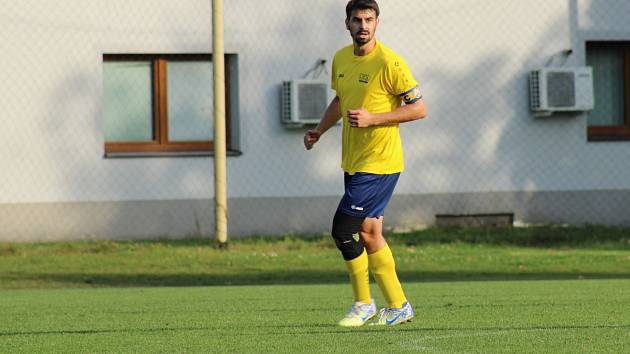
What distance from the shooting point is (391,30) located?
2055 centimetres

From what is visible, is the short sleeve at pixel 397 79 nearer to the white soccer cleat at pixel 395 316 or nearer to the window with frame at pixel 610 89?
the white soccer cleat at pixel 395 316

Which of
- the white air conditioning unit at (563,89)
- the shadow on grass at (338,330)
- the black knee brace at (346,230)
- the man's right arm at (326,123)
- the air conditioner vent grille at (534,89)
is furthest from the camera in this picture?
the air conditioner vent grille at (534,89)

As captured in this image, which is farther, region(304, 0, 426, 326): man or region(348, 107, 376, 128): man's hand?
region(304, 0, 426, 326): man

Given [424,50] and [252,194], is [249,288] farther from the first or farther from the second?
[424,50]

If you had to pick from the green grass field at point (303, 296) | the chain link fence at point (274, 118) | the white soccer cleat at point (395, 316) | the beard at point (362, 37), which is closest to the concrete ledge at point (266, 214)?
the chain link fence at point (274, 118)

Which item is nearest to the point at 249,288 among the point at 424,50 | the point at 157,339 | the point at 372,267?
the point at 372,267

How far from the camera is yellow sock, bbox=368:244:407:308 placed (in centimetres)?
890

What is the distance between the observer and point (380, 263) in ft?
29.4

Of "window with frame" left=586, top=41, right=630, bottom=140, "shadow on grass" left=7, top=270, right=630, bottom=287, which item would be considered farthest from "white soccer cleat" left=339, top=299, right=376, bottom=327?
"window with frame" left=586, top=41, right=630, bottom=140

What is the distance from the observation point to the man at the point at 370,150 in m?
8.77

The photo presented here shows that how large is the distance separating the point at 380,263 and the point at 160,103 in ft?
38.5

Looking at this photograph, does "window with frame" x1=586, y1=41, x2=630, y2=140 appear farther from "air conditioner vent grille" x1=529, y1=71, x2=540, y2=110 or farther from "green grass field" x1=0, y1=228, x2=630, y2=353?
"green grass field" x1=0, y1=228, x2=630, y2=353

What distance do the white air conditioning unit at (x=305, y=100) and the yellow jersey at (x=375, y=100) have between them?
11023 mm

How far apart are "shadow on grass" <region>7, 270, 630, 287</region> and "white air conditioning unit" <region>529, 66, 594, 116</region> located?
15.0ft
